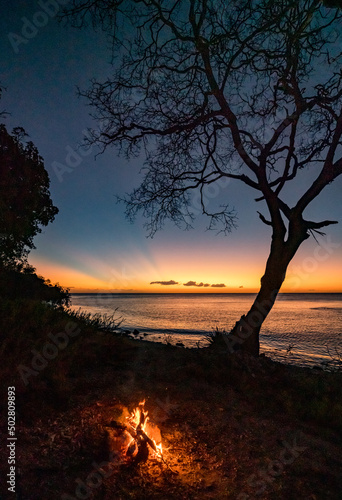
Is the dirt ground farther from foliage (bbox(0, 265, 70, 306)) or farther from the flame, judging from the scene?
foliage (bbox(0, 265, 70, 306))

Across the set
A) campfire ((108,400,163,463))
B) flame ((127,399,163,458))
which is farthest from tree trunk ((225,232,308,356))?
campfire ((108,400,163,463))

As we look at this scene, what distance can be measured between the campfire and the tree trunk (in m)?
4.18

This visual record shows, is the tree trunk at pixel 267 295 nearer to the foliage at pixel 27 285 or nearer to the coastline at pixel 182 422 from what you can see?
the coastline at pixel 182 422

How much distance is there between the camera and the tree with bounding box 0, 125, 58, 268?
12.6 metres

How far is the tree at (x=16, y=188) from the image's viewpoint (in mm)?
12609

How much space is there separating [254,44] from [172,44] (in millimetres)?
1895

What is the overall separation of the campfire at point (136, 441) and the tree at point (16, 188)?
10.5m

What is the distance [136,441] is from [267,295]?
5.24 m

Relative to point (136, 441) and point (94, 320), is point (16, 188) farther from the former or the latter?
point (136, 441)

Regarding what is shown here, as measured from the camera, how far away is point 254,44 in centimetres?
675

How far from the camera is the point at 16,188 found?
1312 centimetres

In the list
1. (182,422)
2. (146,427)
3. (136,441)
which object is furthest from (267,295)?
(136,441)

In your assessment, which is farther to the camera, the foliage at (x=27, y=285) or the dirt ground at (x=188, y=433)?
the foliage at (x=27, y=285)

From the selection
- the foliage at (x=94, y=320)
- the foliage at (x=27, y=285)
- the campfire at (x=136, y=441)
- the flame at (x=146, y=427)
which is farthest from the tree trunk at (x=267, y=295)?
the foliage at (x=27, y=285)
